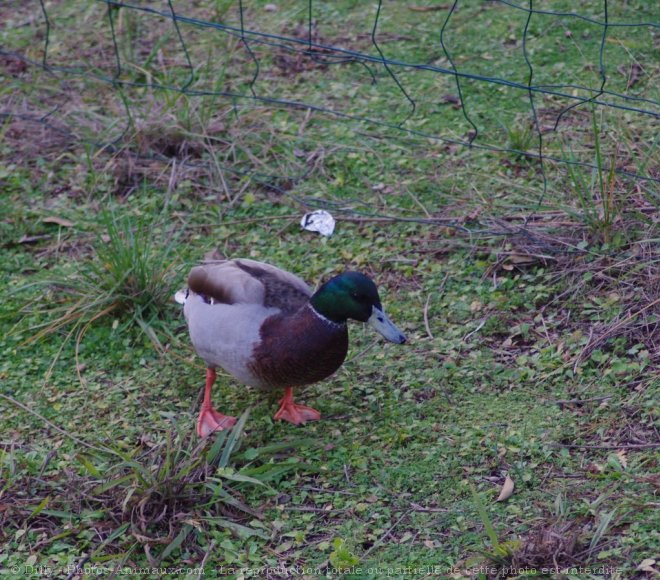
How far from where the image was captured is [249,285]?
3.71m

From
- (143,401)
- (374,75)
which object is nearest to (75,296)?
(143,401)

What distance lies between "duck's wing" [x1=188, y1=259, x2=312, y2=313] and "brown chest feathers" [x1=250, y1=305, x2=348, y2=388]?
4.5 inches

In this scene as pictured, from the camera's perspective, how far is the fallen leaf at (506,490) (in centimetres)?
317

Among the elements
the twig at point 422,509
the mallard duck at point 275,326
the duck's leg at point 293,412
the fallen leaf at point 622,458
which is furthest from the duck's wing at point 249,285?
the fallen leaf at point 622,458

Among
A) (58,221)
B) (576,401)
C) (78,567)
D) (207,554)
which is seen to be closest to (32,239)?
(58,221)

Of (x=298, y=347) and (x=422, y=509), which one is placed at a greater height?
(x=298, y=347)

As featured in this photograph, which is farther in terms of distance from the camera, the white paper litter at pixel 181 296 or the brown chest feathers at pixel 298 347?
the white paper litter at pixel 181 296

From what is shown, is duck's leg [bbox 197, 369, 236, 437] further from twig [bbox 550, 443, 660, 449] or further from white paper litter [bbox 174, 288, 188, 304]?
twig [bbox 550, 443, 660, 449]

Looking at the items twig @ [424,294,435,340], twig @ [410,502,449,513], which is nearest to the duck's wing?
twig @ [424,294,435,340]

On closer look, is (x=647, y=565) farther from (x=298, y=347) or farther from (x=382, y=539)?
(x=298, y=347)

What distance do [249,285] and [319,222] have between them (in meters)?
1.22

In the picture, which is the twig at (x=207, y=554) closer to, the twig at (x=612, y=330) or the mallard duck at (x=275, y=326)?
the mallard duck at (x=275, y=326)

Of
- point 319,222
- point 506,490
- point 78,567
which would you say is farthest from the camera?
point 319,222

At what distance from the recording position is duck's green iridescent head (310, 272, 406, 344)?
3.54m
